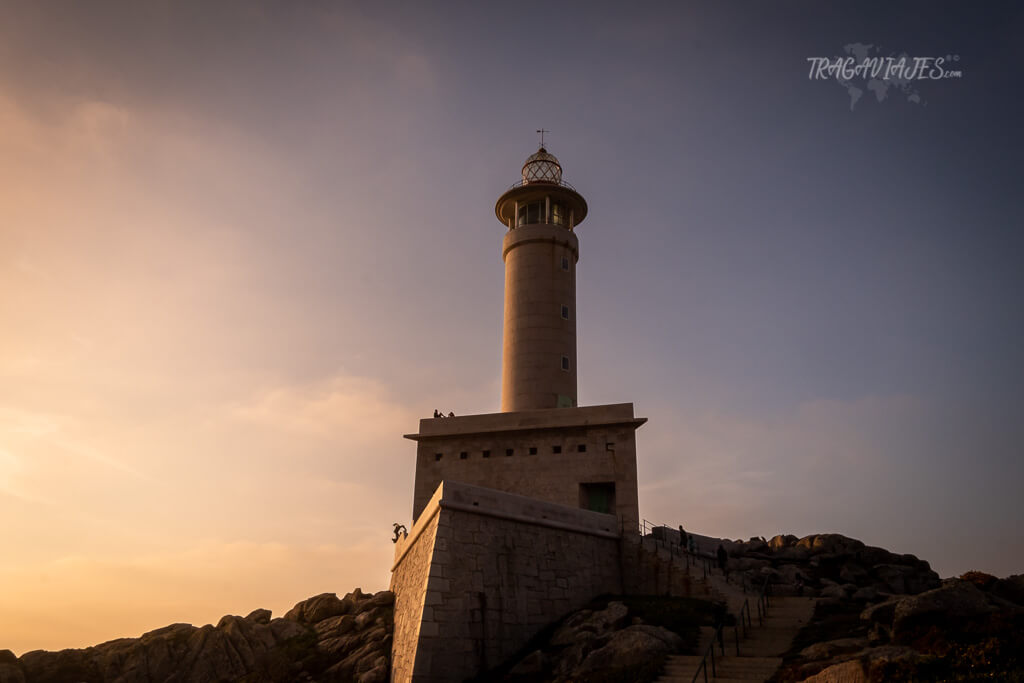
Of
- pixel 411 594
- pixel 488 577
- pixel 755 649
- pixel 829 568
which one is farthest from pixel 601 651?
pixel 829 568

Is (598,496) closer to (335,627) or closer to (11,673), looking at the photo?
(335,627)

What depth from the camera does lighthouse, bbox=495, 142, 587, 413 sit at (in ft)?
116

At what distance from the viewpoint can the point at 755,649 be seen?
17.9 m

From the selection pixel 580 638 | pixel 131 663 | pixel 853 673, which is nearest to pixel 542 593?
pixel 580 638

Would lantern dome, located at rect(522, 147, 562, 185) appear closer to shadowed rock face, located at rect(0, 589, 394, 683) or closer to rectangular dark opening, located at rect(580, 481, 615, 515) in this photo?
rectangular dark opening, located at rect(580, 481, 615, 515)

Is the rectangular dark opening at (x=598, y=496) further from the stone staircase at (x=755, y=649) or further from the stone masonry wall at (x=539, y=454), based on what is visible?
the stone staircase at (x=755, y=649)

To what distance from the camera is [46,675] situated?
2530cm

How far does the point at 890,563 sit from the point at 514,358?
1860cm

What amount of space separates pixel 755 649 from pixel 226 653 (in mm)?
17865

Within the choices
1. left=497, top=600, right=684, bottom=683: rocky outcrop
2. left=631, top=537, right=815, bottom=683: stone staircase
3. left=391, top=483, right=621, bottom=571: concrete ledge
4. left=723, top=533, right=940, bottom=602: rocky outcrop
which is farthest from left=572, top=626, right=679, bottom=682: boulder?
left=723, top=533, right=940, bottom=602: rocky outcrop

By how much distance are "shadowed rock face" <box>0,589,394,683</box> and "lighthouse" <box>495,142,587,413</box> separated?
1240 centimetres

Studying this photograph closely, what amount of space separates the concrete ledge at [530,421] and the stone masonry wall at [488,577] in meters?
5.77

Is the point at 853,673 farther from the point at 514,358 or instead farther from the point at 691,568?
the point at 514,358

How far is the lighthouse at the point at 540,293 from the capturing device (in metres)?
35.5
